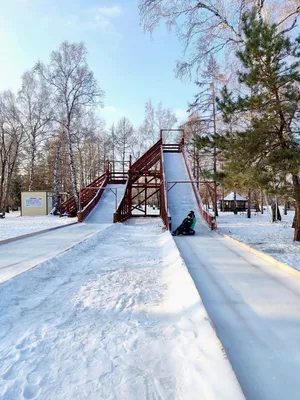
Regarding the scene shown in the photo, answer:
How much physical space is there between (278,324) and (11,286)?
3.46 m

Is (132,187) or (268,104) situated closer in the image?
(268,104)

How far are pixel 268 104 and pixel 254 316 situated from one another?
6141 millimetres

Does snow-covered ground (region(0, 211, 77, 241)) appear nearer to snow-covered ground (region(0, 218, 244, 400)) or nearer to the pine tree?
snow-covered ground (region(0, 218, 244, 400))

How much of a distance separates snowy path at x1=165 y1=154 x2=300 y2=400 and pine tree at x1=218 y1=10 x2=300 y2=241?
2602mm

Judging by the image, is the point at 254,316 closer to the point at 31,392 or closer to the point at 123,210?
the point at 31,392

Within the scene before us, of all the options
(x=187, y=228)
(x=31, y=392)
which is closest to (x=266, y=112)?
(x=187, y=228)

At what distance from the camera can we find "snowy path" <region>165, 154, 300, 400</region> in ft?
6.96

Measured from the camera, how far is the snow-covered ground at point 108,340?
6.47 feet

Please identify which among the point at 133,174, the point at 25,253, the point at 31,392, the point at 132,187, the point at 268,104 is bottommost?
the point at 31,392

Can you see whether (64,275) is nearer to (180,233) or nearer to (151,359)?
(151,359)

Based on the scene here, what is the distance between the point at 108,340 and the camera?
2691 mm

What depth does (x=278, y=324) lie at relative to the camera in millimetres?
2980

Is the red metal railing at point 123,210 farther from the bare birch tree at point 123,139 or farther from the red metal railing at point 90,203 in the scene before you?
the bare birch tree at point 123,139

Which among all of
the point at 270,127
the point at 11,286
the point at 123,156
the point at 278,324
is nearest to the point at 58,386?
the point at 278,324
